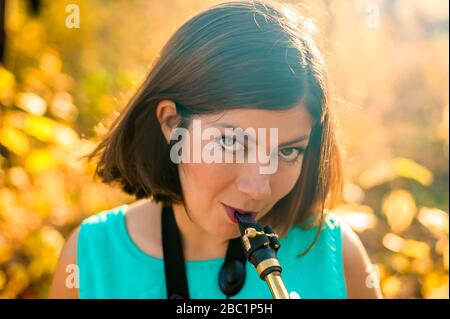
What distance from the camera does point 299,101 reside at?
5.10 ft

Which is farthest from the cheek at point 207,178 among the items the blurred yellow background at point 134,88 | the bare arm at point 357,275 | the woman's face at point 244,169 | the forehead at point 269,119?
the bare arm at point 357,275

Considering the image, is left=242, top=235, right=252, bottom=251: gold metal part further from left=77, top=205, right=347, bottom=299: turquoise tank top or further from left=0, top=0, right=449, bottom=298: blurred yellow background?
left=0, top=0, right=449, bottom=298: blurred yellow background

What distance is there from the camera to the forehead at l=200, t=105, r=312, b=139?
1.52 metres

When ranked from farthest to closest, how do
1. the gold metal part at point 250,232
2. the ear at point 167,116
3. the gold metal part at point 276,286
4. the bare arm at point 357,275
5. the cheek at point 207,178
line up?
the bare arm at point 357,275, the ear at point 167,116, the cheek at point 207,178, the gold metal part at point 250,232, the gold metal part at point 276,286

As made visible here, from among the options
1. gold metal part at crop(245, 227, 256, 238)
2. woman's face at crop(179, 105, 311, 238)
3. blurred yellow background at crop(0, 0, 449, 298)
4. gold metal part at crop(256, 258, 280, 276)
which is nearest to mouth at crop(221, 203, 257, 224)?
woman's face at crop(179, 105, 311, 238)

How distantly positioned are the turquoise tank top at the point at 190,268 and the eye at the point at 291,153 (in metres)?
0.42

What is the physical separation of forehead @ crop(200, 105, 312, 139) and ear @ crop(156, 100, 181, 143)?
0.49 feet

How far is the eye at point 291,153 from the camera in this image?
1569mm

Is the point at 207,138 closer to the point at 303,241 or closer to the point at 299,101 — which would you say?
the point at 299,101

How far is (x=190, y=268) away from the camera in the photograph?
1849 mm

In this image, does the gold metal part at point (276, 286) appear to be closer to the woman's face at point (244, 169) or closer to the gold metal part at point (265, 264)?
the gold metal part at point (265, 264)

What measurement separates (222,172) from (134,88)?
0.62 metres

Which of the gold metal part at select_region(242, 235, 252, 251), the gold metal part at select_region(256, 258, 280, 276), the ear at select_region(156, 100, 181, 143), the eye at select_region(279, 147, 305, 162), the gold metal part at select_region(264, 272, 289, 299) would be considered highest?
the ear at select_region(156, 100, 181, 143)
